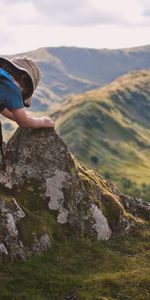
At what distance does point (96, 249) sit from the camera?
19062 millimetres

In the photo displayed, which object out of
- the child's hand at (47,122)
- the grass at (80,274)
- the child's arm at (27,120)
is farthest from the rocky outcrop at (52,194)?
the child's arm at (27,120)

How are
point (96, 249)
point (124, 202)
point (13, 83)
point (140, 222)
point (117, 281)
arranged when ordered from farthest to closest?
point (124, 202)
point (140, 222)
point (96, 249)
point (117, 281)
point (13, 83)

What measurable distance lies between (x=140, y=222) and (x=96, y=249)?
546cm

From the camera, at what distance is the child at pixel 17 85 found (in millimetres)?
14742

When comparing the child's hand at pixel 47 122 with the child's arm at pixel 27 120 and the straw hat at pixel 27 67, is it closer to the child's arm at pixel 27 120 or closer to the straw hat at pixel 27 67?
the child's arm at pixel 27 120

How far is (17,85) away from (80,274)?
7405 millimetres

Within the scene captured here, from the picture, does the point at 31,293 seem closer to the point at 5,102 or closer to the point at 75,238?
the point at 75,238

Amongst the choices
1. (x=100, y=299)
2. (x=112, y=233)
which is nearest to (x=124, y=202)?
(x=112, y=233)

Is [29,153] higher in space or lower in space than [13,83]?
lower

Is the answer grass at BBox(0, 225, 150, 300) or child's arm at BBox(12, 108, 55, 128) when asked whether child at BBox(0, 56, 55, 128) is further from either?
grass at BBox(0, 225, 150, 300)

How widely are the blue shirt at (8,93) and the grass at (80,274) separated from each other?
19.2ft

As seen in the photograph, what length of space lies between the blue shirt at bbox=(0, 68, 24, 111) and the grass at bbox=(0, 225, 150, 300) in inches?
230

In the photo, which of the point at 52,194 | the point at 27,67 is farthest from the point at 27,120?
the point at 52,194

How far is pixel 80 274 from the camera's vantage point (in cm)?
1672
